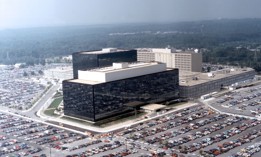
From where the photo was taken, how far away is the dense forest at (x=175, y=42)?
40.7 meters

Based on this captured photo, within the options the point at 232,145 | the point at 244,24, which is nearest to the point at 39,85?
the point at 232,145

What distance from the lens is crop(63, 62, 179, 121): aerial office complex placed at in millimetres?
17861

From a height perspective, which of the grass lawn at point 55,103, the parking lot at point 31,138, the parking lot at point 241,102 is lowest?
the parking lot at point 31,138

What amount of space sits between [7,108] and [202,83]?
1044 centimetres

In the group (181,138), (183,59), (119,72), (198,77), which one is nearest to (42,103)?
(119,72)

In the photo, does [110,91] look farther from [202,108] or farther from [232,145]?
[232,145]

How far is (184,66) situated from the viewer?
27781 mm

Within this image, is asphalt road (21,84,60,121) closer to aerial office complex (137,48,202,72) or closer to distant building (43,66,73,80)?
distant building (43,66,73,80)

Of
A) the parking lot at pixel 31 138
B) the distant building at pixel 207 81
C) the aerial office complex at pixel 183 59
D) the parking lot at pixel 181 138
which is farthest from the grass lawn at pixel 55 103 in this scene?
the aerial office complex at pixel 183 59

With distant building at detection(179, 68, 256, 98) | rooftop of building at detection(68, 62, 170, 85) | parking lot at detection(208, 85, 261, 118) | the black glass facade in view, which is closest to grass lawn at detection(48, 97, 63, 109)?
the black glass facade

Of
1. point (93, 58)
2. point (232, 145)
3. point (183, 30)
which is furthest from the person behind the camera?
point (183, 30)

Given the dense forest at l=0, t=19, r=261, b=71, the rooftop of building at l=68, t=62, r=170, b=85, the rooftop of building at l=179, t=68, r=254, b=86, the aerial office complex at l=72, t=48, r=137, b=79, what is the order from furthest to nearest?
the dense forest at l=0, t=19, r=261, b=71, the aerial office complex at l=72, t=48, r=137, b=79, the rooftop of building at l=179, t=68, r=254, b=86, the rooftop of building at l=68, t=62, r=170, b=85

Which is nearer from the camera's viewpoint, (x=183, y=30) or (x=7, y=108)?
(x=7, y=108)

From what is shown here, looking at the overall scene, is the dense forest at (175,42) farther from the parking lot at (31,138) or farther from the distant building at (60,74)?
the parking lot at (31,138)
